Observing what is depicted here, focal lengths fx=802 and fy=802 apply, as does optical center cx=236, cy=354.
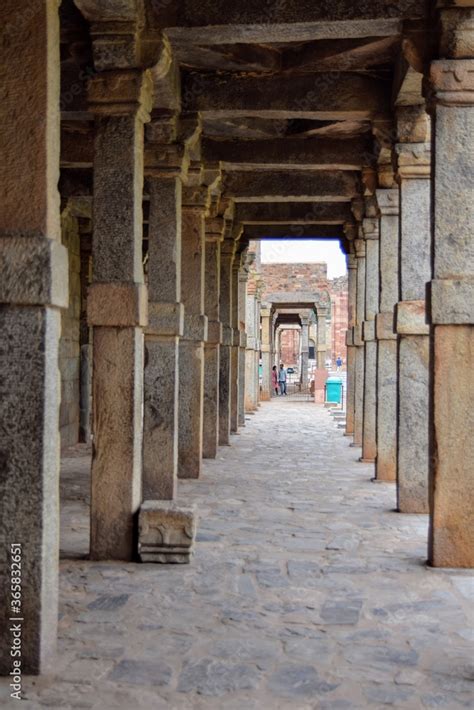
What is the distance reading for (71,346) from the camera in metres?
13.7

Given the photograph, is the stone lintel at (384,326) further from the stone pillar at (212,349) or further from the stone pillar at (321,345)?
the stone pillar at (321,345)

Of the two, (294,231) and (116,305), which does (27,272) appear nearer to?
(116,305)

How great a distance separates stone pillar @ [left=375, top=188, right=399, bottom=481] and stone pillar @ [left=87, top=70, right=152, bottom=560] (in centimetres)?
411

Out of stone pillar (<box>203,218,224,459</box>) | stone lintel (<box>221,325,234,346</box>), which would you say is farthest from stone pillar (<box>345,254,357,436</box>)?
stone pillar (<box>203,218,224,459</box>)

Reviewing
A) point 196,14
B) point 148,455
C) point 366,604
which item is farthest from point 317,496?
point 196,14

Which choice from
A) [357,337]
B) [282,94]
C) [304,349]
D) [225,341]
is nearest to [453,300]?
[282,94]

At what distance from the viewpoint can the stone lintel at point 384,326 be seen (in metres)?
9.11

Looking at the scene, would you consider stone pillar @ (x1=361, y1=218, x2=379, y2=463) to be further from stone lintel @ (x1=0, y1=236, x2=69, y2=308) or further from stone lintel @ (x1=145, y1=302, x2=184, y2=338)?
stone lintel @ (x1=0, y1=236, x2=69, y2=308)

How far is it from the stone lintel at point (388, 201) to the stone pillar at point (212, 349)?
120 inches

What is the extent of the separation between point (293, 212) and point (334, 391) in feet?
37.5

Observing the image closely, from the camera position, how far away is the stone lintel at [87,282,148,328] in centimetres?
579

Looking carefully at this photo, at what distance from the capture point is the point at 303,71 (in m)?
7.85

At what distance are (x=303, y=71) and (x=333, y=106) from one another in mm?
519

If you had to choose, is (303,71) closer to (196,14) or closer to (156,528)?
(196,14)
